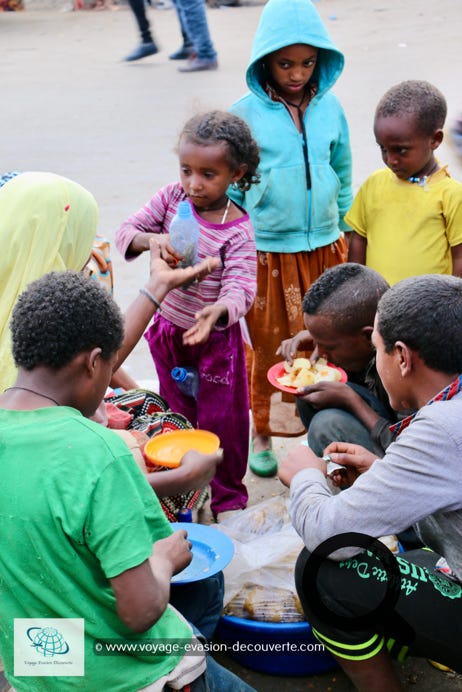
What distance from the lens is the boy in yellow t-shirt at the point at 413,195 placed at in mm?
3232

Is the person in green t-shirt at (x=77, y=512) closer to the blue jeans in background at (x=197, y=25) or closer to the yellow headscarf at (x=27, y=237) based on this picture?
the yellow headscarf at (x=27, y=237)

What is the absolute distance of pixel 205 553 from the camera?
245 cm

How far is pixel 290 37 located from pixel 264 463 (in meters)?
1.82

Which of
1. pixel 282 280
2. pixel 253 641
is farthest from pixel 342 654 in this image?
pixel 282 280

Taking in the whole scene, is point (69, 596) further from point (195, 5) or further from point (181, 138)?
point (195, 5)

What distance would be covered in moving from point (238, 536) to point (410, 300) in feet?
3.62

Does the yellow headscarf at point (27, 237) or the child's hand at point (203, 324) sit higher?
the yellow headscarf at point (27, 237)

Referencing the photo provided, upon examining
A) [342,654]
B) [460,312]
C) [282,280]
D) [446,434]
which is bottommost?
[342,654]

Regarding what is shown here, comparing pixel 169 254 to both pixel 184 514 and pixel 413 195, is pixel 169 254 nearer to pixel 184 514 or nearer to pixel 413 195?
pixel 184 514

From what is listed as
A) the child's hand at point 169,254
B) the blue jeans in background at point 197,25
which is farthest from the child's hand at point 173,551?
the blue jeans in background at point 197,25

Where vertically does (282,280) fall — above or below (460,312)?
below

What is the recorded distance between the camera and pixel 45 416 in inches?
66.6

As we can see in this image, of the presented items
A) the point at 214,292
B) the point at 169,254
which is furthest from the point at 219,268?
the point at 169,254

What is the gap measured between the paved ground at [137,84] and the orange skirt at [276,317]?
201mm
